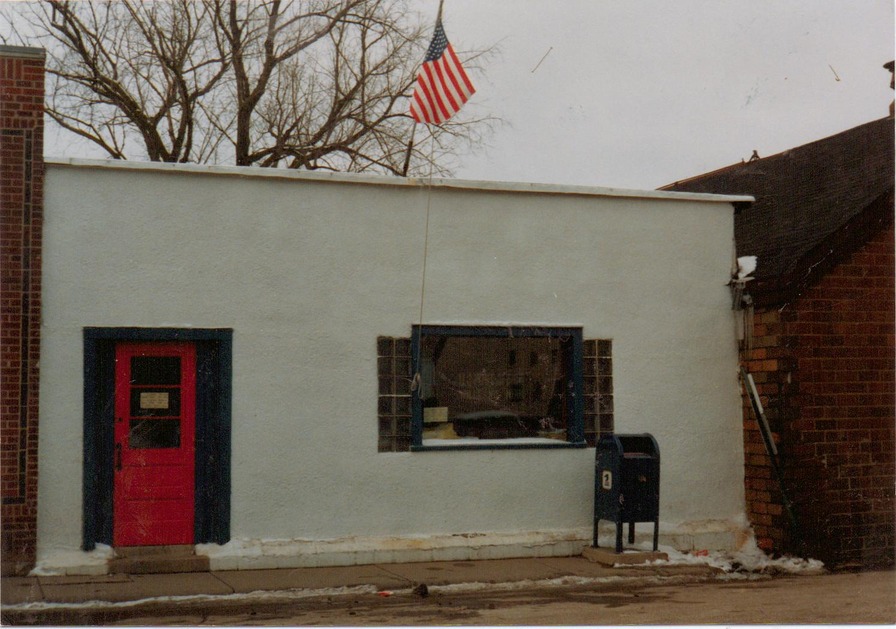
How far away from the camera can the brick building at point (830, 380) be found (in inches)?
A: 437

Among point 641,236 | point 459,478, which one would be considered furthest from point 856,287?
point 459,478

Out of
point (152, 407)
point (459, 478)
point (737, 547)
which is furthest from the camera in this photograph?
point (737, 547)

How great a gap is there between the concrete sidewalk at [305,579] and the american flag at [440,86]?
4.54 meters

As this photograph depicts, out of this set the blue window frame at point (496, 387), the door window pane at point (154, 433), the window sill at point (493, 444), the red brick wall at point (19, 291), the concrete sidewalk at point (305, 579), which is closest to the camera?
the concrete sidewalk at point (305, 579)

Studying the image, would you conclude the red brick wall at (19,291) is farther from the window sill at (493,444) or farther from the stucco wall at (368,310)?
the window sill at (493,444)

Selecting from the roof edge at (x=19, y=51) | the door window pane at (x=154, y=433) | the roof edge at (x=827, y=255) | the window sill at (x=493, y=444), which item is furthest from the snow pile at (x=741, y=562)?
the roof edge at (x=19, y=51)

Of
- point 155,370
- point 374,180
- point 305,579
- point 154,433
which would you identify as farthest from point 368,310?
point 305,579

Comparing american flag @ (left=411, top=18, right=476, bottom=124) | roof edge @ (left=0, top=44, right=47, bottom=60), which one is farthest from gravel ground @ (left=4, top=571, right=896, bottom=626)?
roof edge @ (left=0, top=44, right=47, bottom=60)

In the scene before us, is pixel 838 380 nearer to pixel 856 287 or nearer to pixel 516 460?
pixel 856 287

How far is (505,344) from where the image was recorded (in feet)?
36.5

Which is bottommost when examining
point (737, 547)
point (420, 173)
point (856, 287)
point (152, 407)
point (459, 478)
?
point (737, 547)

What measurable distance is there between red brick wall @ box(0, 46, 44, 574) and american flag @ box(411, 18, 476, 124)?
3.70 meters

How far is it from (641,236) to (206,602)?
20.0ft

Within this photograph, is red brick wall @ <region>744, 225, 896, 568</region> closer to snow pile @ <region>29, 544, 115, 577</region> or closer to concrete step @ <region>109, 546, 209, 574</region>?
concrete step @ <region>109, 546, 209, 574</region>
